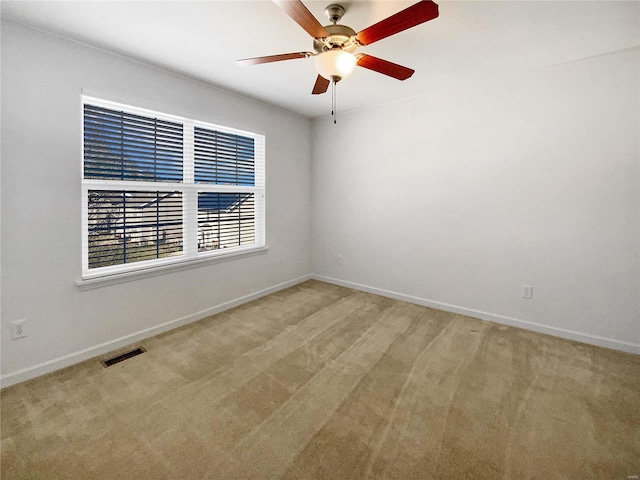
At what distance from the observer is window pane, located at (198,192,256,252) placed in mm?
3307

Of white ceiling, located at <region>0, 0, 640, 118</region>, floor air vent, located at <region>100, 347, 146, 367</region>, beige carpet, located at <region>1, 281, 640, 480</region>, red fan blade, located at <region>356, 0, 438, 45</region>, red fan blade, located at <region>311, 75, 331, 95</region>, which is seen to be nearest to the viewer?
red fan blade, located at <region>356, 0, 438, 45</region>

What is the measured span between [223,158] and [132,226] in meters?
1.27

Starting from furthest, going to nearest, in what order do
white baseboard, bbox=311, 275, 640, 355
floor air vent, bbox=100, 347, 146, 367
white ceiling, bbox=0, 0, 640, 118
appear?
white baseboard, bbox=311, 275, 640, 355
floor air vent, bbox=100, 347, 146, 367
white ceiling, bbox=0, 0, 640, 118

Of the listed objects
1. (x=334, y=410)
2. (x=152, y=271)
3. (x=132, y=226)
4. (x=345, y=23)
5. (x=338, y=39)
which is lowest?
(x=334, y=410)

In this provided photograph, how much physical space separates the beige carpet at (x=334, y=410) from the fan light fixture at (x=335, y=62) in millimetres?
2068

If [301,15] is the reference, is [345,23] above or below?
above

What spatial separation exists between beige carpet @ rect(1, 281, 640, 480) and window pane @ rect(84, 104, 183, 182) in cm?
154

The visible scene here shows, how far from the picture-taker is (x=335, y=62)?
1739 mm

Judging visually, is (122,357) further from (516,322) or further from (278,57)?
(516,322)

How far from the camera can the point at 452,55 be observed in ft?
8.15

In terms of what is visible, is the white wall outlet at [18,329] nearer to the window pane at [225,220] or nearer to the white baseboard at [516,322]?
the window pane at [225,220]

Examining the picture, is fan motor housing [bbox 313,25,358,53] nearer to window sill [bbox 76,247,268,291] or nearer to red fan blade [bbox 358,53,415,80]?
red fan blade [bbox 358,53,415,80]

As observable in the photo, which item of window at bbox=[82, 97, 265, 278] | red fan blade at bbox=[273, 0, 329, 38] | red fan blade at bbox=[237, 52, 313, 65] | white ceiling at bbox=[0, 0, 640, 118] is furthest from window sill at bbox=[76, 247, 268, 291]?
red fan blade at bbox=[273, 0, 329, 38]

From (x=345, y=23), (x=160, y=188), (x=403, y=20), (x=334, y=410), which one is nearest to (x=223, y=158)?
(x=160, y=188)
